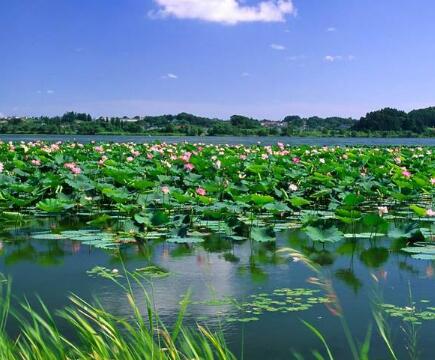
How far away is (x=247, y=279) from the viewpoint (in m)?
3.99

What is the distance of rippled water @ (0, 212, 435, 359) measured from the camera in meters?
2.97

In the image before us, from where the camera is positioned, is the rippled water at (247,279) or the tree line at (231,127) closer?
the rippled water at (247,279)

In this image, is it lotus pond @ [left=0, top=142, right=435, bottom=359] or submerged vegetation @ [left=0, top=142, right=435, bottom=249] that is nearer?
lotus pond @ [left=0, top=142, right=435, bottom=359]

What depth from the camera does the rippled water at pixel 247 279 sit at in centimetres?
297

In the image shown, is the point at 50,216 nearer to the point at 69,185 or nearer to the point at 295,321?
the point at 69,185

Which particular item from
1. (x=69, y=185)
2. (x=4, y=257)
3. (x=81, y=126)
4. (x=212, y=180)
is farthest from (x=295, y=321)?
(x=81, y=126)

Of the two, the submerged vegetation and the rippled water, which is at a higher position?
the submerged vegetation

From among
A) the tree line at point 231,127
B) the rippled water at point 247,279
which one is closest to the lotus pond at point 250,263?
the rippled water at point 247,279

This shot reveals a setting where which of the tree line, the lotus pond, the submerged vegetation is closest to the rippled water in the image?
the lotus pond

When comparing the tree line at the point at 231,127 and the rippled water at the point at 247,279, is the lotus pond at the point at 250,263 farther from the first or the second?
the tree line at the point at 231,127

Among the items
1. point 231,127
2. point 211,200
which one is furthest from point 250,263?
point 231,127

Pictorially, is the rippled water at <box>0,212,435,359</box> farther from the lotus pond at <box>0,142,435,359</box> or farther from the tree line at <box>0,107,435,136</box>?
the tree line at <box>0,107,435,136</box>

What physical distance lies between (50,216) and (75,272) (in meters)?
2.65

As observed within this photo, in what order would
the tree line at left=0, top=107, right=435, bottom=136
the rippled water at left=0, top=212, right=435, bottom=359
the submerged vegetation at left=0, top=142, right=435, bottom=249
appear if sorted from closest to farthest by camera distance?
the rippled water at left=0, top=212, right=435, bottom=359 → the submerged vegetation at left=0, top=142, right=435, bottom=249 → the tree line at left=0, top=107, right=435, bottom=136
